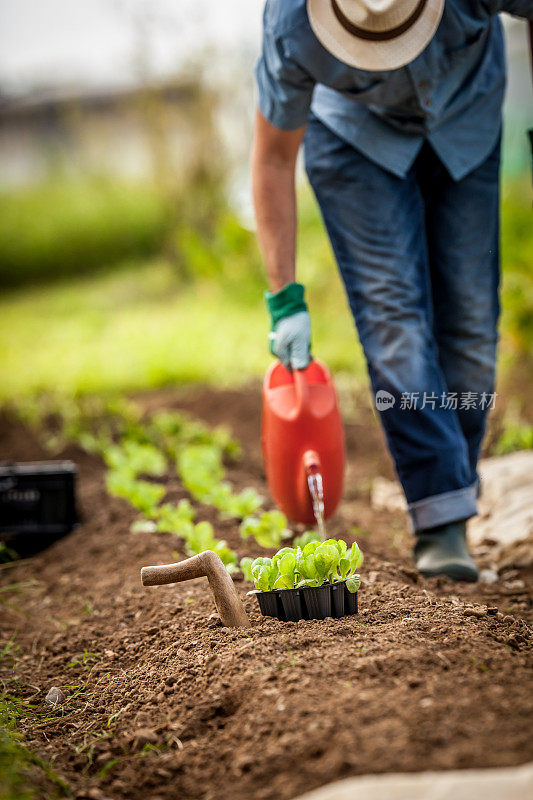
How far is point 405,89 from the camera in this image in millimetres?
2039

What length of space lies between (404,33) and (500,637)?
1277 mm

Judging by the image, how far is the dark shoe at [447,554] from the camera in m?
2.14

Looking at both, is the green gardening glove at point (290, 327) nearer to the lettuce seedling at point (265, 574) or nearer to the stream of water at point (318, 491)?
the stream of water at point (318, 491)

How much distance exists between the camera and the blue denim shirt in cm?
195

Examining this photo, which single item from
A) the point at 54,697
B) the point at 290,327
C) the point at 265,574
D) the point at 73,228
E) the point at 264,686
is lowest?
the point at 54,697

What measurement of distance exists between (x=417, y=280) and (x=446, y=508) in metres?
0.61

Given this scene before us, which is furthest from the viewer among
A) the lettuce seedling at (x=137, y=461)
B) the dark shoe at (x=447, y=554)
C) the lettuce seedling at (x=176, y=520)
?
the lettuce seedling at (x=137, y=461)

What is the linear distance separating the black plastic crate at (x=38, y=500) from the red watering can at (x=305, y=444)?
2.93 ft

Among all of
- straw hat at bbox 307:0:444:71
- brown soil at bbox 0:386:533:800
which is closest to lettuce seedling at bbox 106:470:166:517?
brown soil at bbox 0:386:533:800

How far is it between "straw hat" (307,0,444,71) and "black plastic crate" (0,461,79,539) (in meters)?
1.68

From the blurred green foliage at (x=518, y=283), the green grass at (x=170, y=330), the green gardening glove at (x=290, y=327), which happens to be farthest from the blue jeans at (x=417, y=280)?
the green grass at (x=170, y=330)

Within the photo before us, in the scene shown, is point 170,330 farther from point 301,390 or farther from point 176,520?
point 301,390

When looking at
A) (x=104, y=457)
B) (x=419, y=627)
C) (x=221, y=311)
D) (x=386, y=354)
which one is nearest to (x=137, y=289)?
(x=221, y=311)

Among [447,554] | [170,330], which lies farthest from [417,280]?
[170,330]
